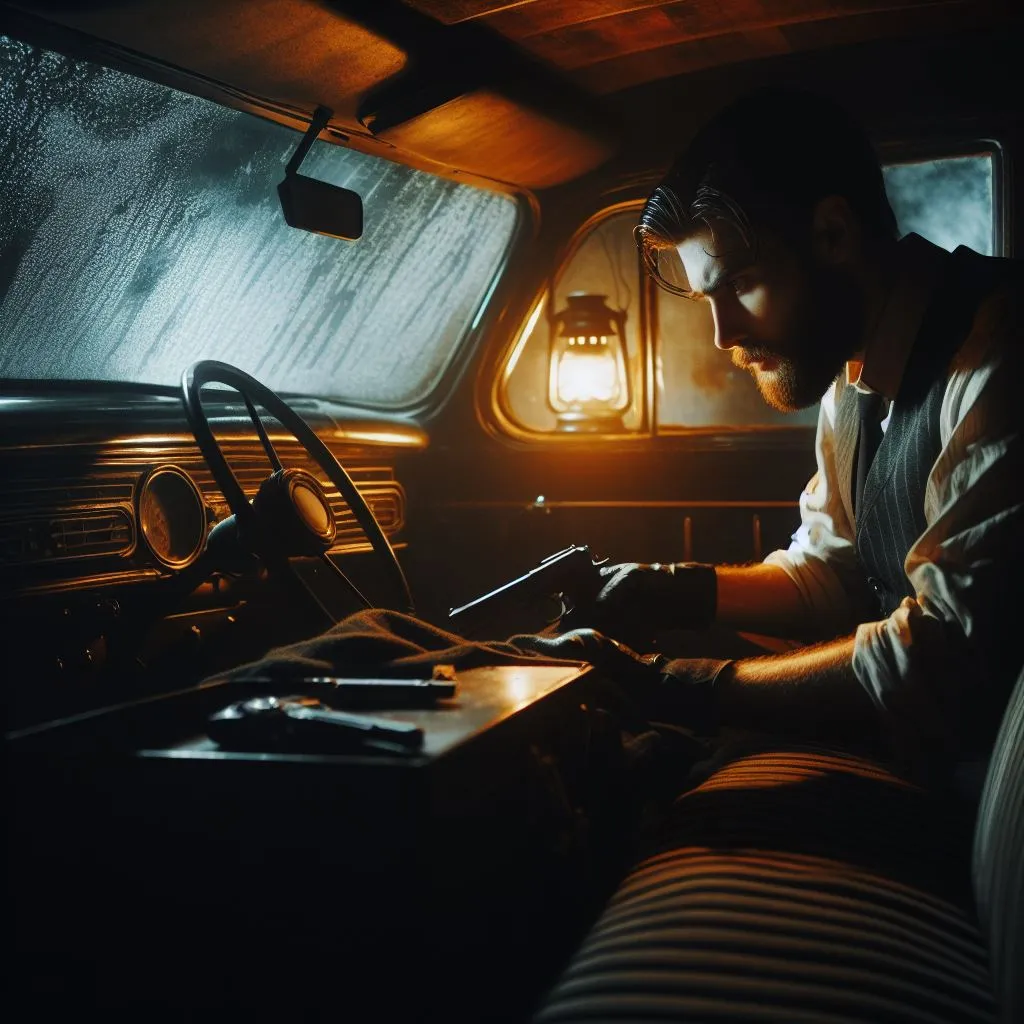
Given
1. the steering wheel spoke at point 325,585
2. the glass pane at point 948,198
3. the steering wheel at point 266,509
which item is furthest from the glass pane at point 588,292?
the steering wheel at point 266,509

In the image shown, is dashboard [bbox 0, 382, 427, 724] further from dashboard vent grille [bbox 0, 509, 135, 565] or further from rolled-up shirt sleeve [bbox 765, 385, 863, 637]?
rolled-up shirt sleeve [bbox 765, 385, 863, 637]

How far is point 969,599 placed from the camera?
5.39ft

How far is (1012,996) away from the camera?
3.17 feet

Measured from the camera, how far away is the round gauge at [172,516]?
6.69ft

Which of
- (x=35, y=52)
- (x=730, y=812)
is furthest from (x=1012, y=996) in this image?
(x=35, y=52)

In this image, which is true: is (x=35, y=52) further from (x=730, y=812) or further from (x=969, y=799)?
(x=969, y=799)

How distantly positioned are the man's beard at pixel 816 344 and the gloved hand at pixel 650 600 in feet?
1.39

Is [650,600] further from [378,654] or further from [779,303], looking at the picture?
[378,654]

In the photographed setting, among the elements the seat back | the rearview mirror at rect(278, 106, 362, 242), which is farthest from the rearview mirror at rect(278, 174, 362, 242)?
the seat back

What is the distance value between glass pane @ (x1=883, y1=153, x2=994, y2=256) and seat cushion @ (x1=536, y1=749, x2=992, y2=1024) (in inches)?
64.6

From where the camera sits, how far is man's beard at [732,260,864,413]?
6.83ft

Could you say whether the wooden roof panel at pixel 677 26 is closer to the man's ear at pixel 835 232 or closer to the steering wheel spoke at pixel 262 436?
the man's ear at pixel 835 232

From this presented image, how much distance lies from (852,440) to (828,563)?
1.19ft

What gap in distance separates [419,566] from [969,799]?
5.69ft
